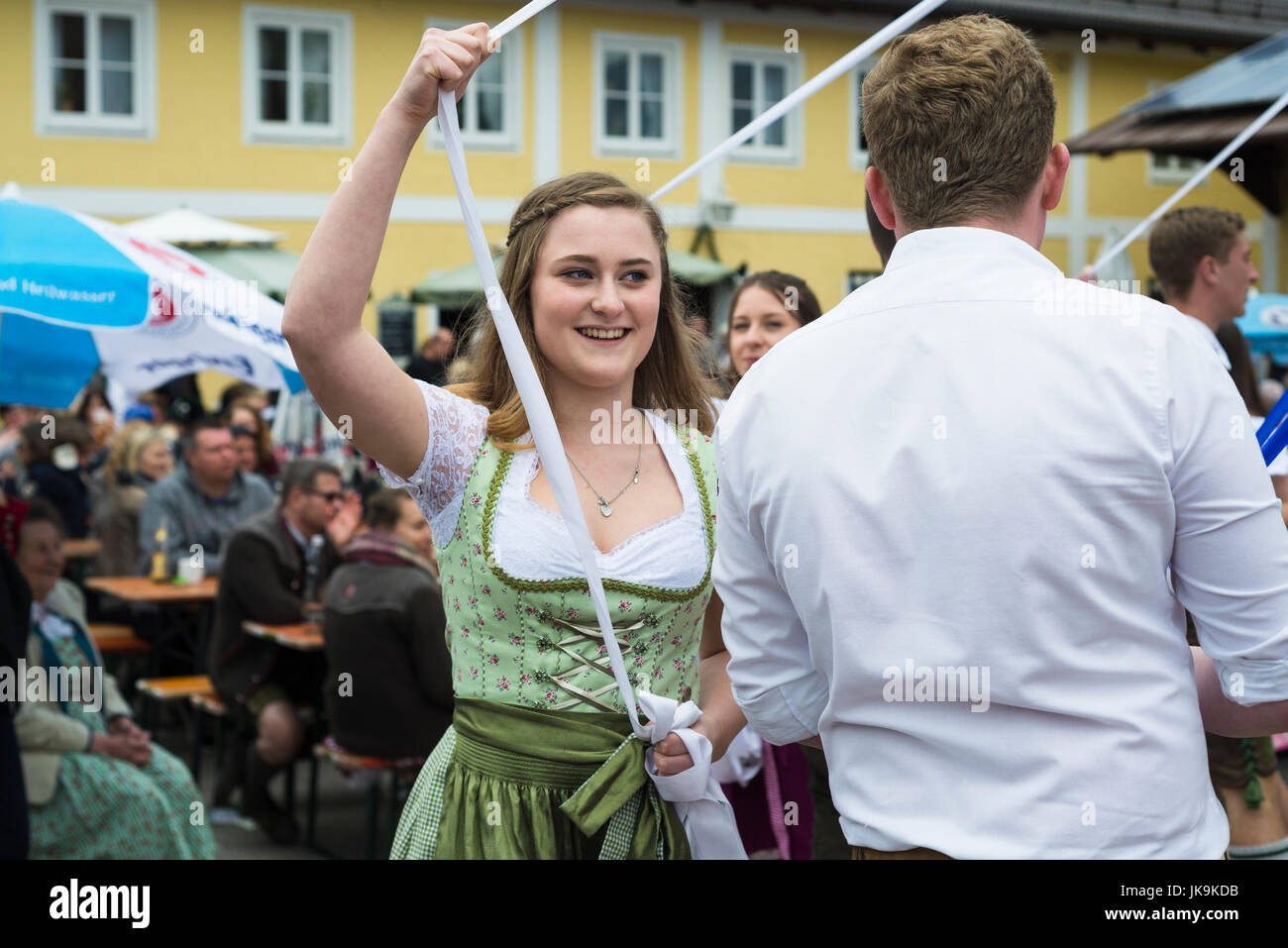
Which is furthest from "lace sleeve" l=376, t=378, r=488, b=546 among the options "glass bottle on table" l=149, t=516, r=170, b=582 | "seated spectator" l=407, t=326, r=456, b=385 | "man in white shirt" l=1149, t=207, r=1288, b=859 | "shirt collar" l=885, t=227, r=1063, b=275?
"seated spectator" l=407, t=326, r=456, b=385

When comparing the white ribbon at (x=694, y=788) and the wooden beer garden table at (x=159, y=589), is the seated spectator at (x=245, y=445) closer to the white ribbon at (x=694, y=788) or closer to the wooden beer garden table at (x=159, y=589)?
the wooden beer garden table at (x=159, y=589)

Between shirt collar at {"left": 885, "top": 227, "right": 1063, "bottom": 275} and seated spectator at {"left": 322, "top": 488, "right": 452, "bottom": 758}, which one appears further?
seated spectator at {"left": 322, "top": 488, "right": 452, "bottom": 758}

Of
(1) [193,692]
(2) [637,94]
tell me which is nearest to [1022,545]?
(1) [193,692]

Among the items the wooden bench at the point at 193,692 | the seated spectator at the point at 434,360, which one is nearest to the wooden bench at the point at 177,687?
the wooden bench at the point at 193,692

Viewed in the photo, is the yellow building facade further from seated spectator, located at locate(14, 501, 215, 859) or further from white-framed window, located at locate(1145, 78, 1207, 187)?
seated spectator, located at locate(14, 501, 215, 859)

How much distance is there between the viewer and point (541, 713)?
7.04 ft

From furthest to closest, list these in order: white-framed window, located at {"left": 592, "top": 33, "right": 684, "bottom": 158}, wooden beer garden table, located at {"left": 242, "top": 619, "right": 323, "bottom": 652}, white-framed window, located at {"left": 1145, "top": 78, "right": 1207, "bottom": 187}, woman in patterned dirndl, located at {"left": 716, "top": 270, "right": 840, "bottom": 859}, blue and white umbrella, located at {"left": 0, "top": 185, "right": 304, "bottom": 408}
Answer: white-framed window, located at {"left": 1145, "top": 78, "right": 1207, "bottom": 187}
white-framed window, located at {"left": 592, "top": 33, "right": 684, "bottom": 158}
wooden beer garden table, located at {"left": 242, "top": 619, "right": 323, "bottom": 652}
blue and white umbrella, located at {"left": 0, "top": 185, "right": 304, "bottom": 408}
woman in patterned dirndl, located at {"left": 716, "top": 270, "right": 840, "bottom": 859}

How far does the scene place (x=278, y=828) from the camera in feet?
19.3

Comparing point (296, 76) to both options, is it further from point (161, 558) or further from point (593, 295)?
point (593, 295)

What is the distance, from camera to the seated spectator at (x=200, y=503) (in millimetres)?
7586

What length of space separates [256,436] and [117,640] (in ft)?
5.82

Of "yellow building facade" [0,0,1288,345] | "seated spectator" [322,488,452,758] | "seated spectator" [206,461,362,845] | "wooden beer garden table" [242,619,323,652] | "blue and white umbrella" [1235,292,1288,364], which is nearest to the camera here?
"seated spectator" [322,488,452,758]

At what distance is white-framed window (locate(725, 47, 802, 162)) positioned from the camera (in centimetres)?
1812

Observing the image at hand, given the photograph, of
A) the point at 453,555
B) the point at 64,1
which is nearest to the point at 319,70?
the point at 64,1
